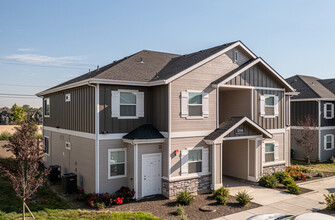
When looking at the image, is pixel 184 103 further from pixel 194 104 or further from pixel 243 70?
pixel 243 70

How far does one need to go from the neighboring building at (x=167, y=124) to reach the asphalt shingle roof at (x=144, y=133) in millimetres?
51

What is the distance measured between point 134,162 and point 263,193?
7034mm

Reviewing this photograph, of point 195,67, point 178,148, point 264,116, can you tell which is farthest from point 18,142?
point 264,116

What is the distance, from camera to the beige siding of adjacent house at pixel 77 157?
1348cm

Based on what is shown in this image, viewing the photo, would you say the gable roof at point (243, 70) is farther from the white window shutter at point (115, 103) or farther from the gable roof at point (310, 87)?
the gable roof at point (310, 87)

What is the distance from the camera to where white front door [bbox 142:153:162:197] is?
13203 mm

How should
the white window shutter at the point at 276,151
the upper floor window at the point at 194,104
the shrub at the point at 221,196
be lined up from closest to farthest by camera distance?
the shrub at the point at 221,196, the upper floor window at the point at 194,104, the white window shutter at the point at 276,151

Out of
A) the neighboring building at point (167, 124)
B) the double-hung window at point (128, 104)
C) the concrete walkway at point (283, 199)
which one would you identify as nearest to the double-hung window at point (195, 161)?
the neighboring building at point (167, 124)

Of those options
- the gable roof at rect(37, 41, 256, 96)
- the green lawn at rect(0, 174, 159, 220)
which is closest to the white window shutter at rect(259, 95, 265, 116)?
the gable roof at rect(37, 41, 256, 96)

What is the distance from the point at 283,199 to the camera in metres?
13.1

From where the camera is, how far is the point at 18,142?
10016mm

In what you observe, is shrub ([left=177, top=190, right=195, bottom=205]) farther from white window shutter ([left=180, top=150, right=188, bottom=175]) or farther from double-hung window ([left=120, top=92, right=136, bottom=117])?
double-hung window ([left=120, top=92, right=136, bottom=117])

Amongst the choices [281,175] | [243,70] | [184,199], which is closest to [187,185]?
[184,199]

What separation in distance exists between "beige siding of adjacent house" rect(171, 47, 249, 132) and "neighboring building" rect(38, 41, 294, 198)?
50 mm
